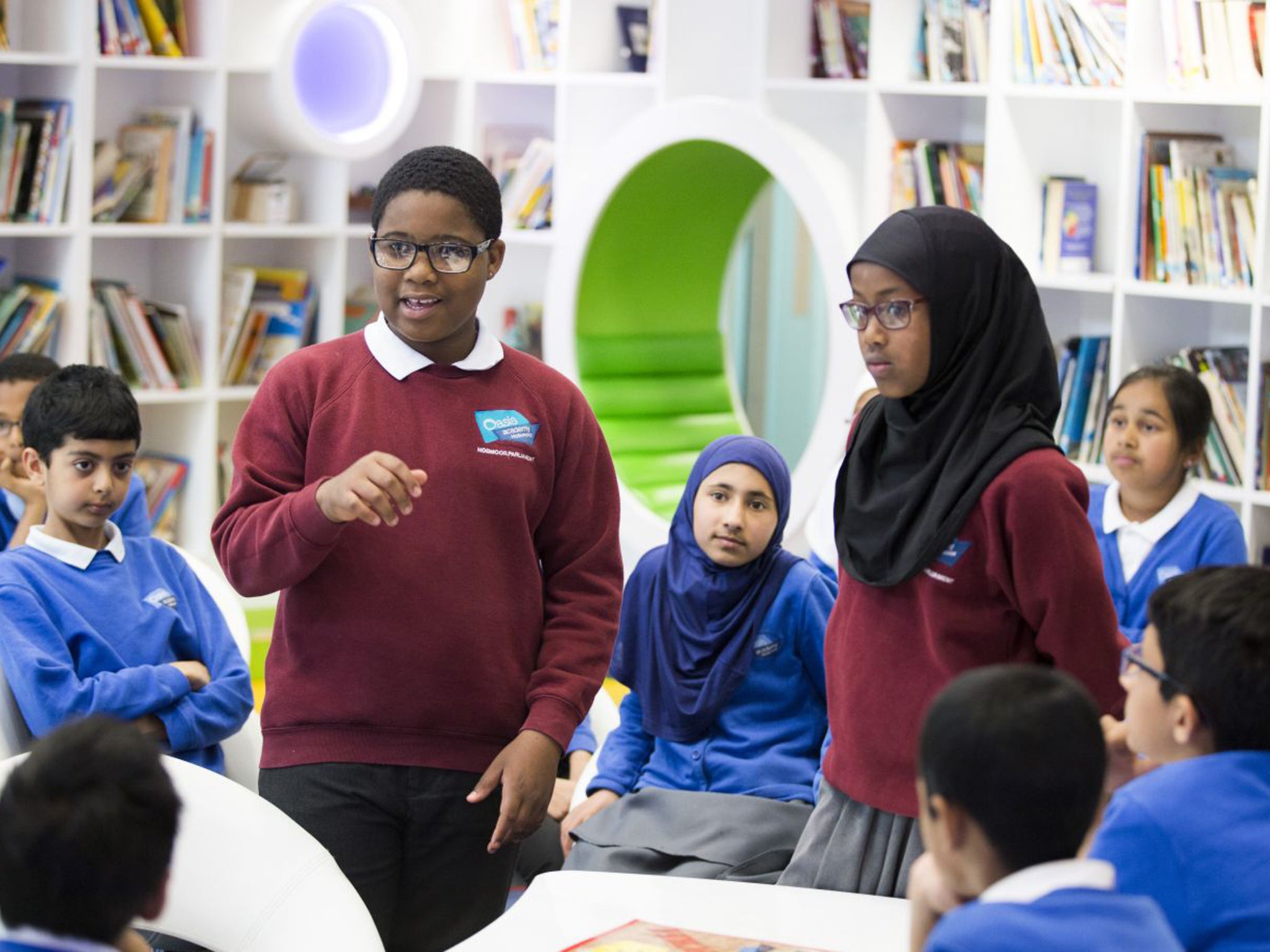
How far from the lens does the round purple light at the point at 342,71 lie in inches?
195

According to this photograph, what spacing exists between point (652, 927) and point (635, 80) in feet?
12.0

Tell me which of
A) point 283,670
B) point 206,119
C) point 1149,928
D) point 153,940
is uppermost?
point 206,119

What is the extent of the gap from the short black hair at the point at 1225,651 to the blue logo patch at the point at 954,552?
1.01 feet

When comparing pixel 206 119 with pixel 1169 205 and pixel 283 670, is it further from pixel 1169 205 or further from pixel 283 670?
pixel 283 670

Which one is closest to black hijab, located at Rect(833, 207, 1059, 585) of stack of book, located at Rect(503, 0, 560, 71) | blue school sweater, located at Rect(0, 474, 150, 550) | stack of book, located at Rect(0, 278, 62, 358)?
blue school sweater, located at Rect(0, 474, 150, 550)

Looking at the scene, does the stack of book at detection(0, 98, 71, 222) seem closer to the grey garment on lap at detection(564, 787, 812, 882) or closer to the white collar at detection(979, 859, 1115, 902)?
the grey garment on lap at detection(564, 787, 812, 882)

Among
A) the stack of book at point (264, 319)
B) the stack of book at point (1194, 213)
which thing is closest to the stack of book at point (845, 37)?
the stack of book at point (1194, 213)

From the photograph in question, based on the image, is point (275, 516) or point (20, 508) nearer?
point (275, 516)

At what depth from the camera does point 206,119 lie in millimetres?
4859

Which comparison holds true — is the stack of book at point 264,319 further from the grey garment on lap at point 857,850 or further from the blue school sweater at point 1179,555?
the grey garment on lap at point 857,850

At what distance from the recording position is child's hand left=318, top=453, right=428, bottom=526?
1.82 meters

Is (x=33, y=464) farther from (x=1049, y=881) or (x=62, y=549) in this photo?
(x=1049, y=881)

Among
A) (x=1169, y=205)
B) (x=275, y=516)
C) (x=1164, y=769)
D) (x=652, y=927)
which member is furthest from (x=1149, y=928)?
(x=1169, y=205)

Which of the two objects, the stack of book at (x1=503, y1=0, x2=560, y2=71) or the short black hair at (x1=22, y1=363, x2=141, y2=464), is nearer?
the short black hair at (x1=22, y1=363, x2=141, y2=464)
